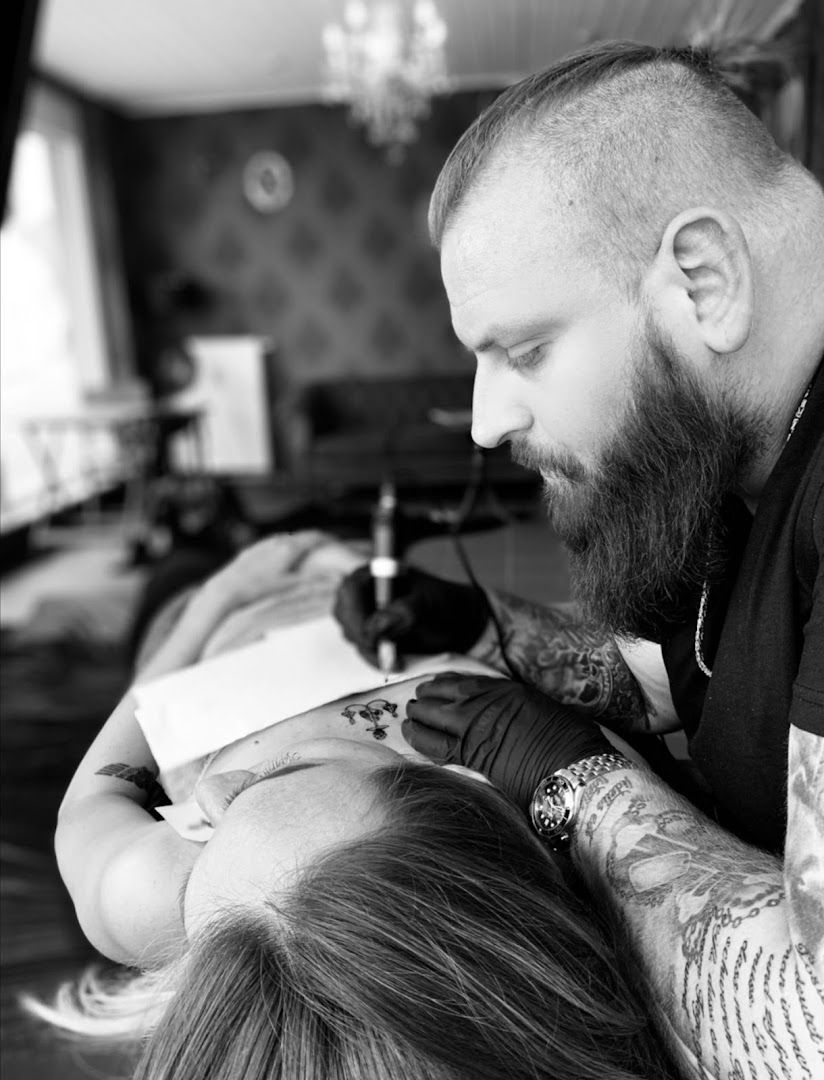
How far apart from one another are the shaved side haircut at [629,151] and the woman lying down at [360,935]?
0.47 meters

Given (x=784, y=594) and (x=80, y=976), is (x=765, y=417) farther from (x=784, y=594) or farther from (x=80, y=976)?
(x=80, y=976)

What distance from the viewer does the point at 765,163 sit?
777 millimetres

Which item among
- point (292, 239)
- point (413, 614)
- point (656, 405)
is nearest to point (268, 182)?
point (292, 239)

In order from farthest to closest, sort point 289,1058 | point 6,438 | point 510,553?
1. point 6,438
2. point 510,553
3. point 289,1058

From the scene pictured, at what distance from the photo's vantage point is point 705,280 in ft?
2.42

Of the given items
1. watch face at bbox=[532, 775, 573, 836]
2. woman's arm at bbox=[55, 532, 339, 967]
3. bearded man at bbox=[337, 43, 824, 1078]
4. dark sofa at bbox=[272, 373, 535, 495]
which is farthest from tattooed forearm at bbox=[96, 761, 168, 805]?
dark sofa at bbox=[272, 373, 535, 495]

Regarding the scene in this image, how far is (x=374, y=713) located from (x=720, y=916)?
44cm

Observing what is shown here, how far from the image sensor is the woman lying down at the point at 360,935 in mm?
573

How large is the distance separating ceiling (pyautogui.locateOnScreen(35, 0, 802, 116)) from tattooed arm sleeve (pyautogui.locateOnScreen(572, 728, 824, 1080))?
3.17m

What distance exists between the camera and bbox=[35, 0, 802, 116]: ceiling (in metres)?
4.39

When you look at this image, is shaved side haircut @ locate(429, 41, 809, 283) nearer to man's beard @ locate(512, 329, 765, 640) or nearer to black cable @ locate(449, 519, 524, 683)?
man's beard @ locate(512, 329, 765, 640)

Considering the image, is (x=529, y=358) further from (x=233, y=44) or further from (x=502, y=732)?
(x=233, y=44)

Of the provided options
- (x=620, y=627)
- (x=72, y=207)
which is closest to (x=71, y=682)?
(x=620, y=627)

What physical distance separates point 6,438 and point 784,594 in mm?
5596
